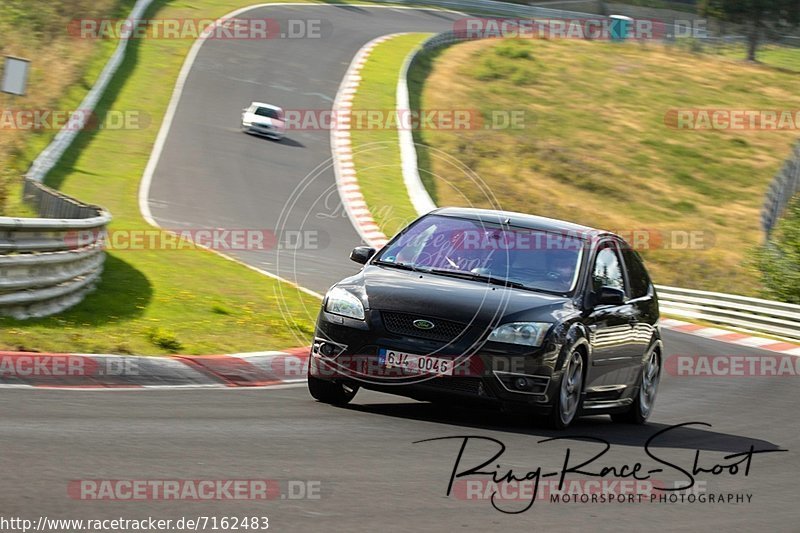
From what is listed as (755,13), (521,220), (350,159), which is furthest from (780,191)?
(755,13)

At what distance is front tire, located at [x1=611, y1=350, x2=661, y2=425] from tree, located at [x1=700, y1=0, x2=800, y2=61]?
53.1 metres

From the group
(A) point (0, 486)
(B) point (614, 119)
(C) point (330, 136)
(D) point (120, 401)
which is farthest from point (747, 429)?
(B) point (614, 119)

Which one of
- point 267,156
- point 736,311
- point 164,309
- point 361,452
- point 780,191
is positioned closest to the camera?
point 361,452

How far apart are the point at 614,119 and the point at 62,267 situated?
123ft

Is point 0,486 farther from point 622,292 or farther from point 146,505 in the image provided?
point 622,292

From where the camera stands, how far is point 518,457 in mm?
8062

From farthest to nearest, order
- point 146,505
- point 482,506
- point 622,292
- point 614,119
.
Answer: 1. point 614,119
2. point 622,292
3. point 482,506
4. point 146,505

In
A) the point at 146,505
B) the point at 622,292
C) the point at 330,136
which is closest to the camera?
the point at 146,505

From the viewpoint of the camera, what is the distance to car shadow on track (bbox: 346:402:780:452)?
9344 mm

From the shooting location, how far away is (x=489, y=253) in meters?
9.98

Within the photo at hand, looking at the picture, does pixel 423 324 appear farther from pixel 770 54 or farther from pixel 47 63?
pixel 770 54

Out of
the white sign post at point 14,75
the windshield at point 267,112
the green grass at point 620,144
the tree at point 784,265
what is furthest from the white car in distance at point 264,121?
the white sign post at point 14,75

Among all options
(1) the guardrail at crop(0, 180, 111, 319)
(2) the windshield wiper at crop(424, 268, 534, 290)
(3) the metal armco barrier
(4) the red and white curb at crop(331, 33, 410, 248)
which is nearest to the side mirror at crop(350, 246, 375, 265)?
(2) the windshield wiper at crop(424, 268, 534, 290)

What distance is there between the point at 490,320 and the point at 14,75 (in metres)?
11.4
